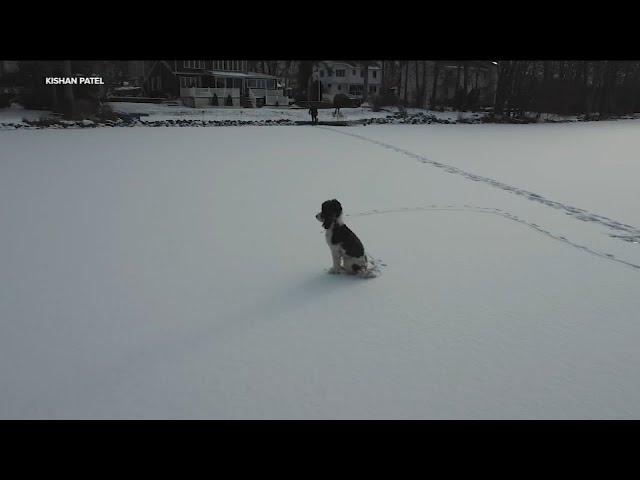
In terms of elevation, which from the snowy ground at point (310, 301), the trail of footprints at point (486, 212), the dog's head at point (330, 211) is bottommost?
the snowy ground at point (310, 301)

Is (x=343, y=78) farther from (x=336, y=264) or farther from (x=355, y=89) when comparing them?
(x=336, y=264)

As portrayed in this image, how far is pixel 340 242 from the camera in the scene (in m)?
4.74

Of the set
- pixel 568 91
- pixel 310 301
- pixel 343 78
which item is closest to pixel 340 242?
pixel 310 301

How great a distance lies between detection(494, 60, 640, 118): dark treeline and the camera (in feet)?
109

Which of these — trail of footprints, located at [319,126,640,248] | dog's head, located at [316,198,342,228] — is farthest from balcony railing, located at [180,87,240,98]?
dog's head, located at [316,198,342,228]

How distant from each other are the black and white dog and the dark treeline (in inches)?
1182

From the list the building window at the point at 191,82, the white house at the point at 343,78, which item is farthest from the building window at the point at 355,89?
the building window at the point at 191,82

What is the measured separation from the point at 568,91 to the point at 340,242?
36113mm

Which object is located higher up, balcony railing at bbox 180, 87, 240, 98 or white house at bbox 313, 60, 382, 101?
white house at bbox 313, 60, 382, 101

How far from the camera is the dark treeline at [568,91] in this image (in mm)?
33156

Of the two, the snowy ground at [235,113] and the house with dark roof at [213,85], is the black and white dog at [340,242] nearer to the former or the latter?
the snowy ground at [235,113]

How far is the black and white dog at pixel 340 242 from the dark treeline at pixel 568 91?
3003 cm

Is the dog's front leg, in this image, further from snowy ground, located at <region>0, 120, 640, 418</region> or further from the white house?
the white house
